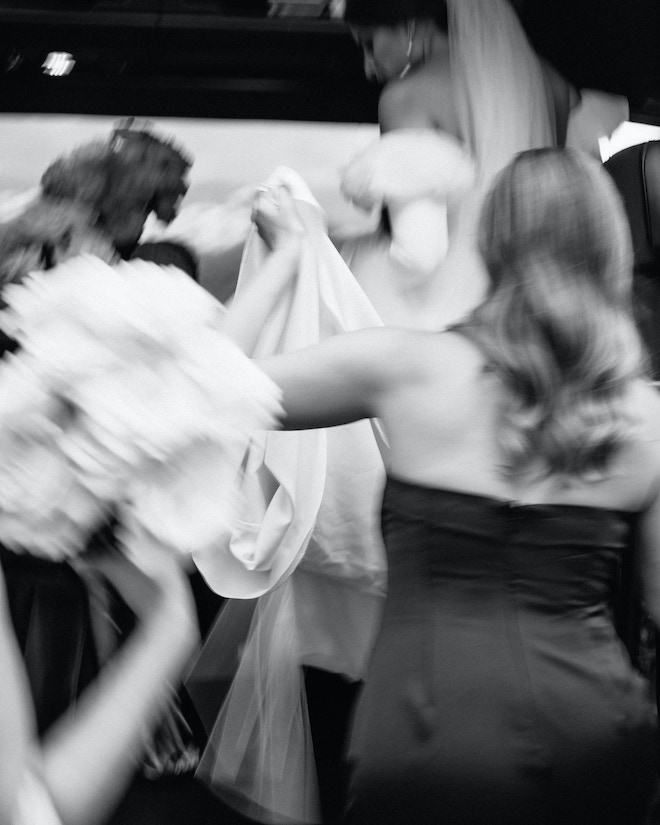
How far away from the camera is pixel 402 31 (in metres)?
2.63

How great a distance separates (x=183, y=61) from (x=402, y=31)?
102cm

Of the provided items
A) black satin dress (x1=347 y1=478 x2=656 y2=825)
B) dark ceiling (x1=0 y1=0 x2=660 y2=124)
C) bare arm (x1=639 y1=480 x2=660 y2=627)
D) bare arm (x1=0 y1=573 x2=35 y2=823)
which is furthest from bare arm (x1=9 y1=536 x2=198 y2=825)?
dark ceiling (x1=0 y1=0 x2=660 y2=124)

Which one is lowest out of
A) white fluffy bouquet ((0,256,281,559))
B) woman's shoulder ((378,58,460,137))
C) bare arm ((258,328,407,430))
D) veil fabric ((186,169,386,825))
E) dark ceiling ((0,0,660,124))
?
veil fabric ((186,169,386,825))

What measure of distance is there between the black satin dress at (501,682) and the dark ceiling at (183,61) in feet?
7.67

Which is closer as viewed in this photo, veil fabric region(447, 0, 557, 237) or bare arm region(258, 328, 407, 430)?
bare arm region(258, 328, 407, 430)

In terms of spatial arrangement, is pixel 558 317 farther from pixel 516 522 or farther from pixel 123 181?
pixel 123 181

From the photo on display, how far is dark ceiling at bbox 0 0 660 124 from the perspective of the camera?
3307mm

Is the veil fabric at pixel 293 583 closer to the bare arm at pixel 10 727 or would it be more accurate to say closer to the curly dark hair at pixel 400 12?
the curly dark hair at pixel 400 12

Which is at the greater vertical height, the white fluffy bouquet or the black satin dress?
the white fluffy bouquet

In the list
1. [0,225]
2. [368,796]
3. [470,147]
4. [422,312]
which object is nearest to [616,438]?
[368,796]

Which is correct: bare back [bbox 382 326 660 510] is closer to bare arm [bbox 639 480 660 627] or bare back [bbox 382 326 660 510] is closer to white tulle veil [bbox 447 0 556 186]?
bare arm [bbox 639 480 660 627]

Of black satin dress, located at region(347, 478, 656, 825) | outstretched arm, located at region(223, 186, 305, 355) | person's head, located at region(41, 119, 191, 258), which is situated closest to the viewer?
black satin dress, located at region(347, 478, 656, 825)

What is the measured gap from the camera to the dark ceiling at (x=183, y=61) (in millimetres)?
3307

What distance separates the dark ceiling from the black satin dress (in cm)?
234
